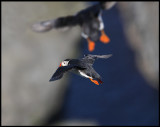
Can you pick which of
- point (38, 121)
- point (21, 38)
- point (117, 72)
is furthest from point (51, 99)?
point (117, 72)

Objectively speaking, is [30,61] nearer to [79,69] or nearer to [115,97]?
[115,97]

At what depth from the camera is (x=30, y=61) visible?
4.49 metres

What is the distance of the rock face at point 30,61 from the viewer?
437 cm

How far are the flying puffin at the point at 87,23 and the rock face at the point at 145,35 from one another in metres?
3.75

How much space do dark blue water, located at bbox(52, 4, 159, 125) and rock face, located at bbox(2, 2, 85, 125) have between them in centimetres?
62

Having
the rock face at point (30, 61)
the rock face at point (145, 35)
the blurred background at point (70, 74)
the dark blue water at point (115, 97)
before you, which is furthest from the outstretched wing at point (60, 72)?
the dark blue water at point (115, 97)

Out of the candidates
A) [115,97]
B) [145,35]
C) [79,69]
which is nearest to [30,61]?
[115,97]

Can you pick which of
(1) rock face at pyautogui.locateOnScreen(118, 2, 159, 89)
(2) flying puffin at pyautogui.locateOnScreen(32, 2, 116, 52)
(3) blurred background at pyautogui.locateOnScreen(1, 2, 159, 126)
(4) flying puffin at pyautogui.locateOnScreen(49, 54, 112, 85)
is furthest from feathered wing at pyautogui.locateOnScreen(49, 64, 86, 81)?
(1) rock face at pyautogui.locateOnScreen(118, 2, 159, 89)

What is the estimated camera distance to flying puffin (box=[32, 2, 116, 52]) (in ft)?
3.43

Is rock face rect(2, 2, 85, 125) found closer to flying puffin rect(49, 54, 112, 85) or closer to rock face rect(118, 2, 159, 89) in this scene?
rock face rect(118, 2, 159, 89)

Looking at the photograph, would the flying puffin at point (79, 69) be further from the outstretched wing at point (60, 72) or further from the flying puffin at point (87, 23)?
the flying puffin at point (87, 23)

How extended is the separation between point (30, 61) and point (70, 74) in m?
0.97

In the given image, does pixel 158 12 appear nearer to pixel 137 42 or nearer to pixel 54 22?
pixel 137 42

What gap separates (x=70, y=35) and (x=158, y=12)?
5.28 feet
